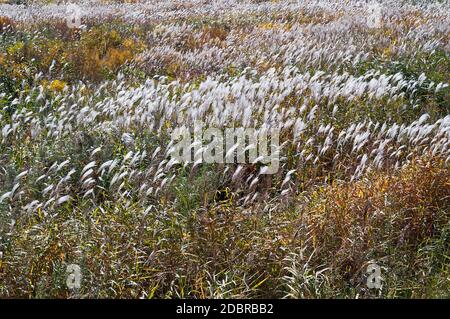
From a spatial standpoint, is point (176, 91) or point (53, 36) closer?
point (176, 91)

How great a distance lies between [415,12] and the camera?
14.9 m

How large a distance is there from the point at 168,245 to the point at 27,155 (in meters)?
2.10

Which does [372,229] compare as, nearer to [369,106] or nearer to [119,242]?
[119,242]

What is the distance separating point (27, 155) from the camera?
5254 millimetres

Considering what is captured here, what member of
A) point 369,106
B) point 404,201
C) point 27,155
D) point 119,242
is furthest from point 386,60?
point 119,242

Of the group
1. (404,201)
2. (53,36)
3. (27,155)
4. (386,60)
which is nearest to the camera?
(404,201)

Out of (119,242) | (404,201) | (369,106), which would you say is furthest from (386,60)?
(119,242)

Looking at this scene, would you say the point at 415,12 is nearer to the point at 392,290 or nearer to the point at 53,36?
the point at 53,36

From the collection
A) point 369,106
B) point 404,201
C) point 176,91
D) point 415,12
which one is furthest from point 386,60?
point 415,12

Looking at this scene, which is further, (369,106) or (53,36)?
(53,36)

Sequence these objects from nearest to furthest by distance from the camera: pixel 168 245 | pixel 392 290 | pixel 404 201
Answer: pixel 392 290 → pixel 168 245 → pixel 404 201
